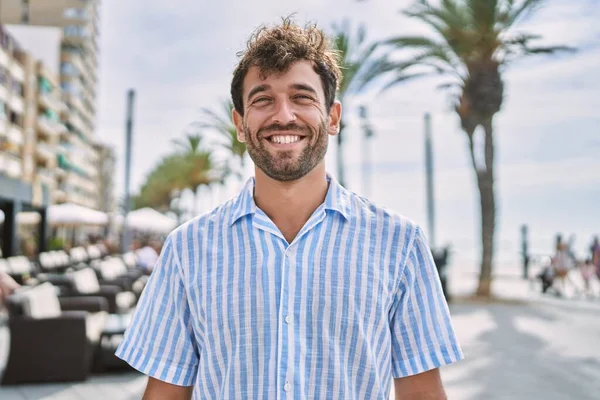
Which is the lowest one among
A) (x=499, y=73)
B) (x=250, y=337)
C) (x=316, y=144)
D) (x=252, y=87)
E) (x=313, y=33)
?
(x=250, y=337)

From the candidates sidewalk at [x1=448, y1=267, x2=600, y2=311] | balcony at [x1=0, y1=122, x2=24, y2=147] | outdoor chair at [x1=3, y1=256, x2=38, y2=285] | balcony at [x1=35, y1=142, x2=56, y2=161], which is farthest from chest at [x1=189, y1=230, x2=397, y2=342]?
balcony at [x1=35, y1=142, x2=56, y2=161]

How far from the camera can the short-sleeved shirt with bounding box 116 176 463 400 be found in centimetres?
158

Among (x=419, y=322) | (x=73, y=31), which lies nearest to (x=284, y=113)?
(x=419, y=322)

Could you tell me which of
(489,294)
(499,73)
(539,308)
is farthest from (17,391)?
(499,73)

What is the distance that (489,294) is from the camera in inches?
622

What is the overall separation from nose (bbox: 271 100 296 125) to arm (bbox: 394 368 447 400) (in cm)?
75

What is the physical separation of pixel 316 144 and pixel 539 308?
1339 cm

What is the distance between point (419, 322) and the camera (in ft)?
5.47

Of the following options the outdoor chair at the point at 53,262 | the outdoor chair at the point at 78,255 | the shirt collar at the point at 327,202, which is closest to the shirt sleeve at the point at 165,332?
the shirt collar at the point at 327,202

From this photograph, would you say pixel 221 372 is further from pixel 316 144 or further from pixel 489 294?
pixel 489 294

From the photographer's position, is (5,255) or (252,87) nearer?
(252,87)

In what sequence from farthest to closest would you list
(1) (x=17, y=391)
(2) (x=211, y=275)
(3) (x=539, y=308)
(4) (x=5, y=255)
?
(4) (x=5, y=255)
(3) (x=539, y=308)
(1) (x=17, y=391)
(2) (x=211, y=275)

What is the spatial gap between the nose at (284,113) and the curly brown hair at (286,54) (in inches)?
3.8

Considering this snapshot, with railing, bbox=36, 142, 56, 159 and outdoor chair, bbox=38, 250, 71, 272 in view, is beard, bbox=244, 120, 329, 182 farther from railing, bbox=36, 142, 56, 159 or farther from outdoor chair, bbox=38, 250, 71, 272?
railing, bbox=36, 142, 56, 159
